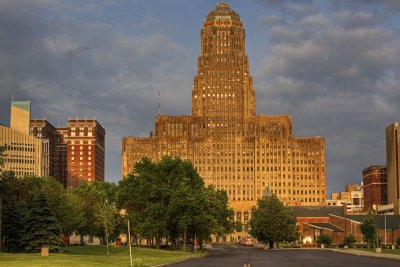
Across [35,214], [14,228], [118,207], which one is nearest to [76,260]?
[35,214]

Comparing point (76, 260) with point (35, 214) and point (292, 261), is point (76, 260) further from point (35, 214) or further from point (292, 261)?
point (292, 261)

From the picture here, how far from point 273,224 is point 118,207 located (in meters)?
37.8

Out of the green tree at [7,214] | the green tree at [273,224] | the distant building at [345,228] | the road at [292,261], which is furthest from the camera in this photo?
the distant building at [345,228]

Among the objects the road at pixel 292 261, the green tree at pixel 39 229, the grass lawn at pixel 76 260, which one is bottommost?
the road at pixel 292 261

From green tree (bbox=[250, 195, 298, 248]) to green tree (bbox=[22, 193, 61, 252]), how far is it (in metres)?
70.8

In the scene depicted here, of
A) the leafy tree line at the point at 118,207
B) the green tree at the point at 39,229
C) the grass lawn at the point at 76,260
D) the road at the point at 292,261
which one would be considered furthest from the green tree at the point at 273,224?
the green tree at the point at 39,229

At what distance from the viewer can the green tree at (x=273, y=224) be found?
147125mm

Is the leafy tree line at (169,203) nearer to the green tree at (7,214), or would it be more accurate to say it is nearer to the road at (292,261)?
the road at (292,261)

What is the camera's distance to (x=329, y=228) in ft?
604

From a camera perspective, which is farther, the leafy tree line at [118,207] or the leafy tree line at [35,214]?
the leafy tree line at [118,207]

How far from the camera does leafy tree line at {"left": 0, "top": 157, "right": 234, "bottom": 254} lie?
83.9 meters

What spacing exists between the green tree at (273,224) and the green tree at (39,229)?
232 ft

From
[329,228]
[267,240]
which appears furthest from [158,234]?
[329,228]

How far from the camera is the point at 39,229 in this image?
8294 centimetres
